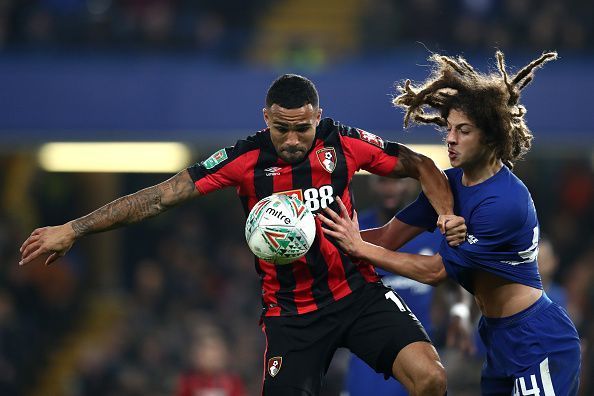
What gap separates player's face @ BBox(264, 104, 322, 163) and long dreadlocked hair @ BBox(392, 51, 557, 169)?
73 cm

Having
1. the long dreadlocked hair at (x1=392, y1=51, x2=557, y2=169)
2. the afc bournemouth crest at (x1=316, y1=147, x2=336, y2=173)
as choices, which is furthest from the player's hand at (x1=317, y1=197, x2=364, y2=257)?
the long dreadlocked hair at (x1=392, y1=51, x2=557, y2=169)

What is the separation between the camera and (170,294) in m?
13.0

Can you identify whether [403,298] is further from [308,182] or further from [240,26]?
[240,26]

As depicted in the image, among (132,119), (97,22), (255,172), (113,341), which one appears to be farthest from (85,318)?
(255,172)

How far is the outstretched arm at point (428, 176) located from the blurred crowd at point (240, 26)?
7426 millimetres

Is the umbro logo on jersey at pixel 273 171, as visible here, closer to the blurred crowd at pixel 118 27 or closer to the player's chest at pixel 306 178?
the player's chest at pixel 306 178

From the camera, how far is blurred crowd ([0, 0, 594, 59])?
13.4 metres

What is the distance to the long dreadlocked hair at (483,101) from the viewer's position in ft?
19.2

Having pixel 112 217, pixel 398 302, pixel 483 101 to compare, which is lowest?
pixel 398 302

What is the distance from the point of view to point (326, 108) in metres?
12.5

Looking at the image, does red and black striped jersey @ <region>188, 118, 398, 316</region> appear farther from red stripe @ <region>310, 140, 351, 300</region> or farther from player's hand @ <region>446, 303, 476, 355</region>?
player's hand @ <region>446, 303, 476, 355</region>

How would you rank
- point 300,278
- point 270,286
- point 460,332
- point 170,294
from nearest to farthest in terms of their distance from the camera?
point 300,278 < point 270,286 < point 460,332 < point 170,294

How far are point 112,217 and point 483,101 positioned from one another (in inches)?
82.9

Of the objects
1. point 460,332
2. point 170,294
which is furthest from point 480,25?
point 460,332
